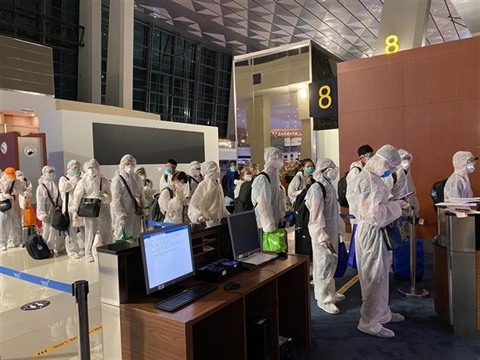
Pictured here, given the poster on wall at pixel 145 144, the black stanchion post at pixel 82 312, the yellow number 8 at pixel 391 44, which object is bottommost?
the black stanchion post at pixel 82 312

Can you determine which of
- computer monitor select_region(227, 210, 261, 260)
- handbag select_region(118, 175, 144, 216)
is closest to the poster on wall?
handbag select_region(118, 175, 144, 216)

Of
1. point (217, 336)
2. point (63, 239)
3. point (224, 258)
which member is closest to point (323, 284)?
point (224, 258)

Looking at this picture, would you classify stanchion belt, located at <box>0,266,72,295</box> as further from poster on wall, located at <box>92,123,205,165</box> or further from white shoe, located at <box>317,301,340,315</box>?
poster on wall, located at <box>92,123,205,165</box>

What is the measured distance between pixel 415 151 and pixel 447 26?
417 inches

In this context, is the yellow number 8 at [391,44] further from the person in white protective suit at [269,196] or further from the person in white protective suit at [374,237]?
the person in white protective suit at [374,237]

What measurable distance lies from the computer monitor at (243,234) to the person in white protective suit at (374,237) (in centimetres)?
88

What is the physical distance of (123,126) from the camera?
36.8ft

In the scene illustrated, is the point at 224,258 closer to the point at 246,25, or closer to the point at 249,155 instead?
the point at 249,155

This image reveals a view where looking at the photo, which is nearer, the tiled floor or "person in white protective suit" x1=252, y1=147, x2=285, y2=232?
the tiled floor

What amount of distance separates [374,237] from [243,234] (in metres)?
1.08

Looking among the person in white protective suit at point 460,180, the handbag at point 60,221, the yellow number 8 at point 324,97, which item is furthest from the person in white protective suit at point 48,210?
the person in white protective suit at point 460,180

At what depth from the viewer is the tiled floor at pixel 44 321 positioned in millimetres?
2899

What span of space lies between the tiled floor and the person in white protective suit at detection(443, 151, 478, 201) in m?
4.06

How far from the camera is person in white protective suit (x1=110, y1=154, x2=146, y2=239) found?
5.20 metres
